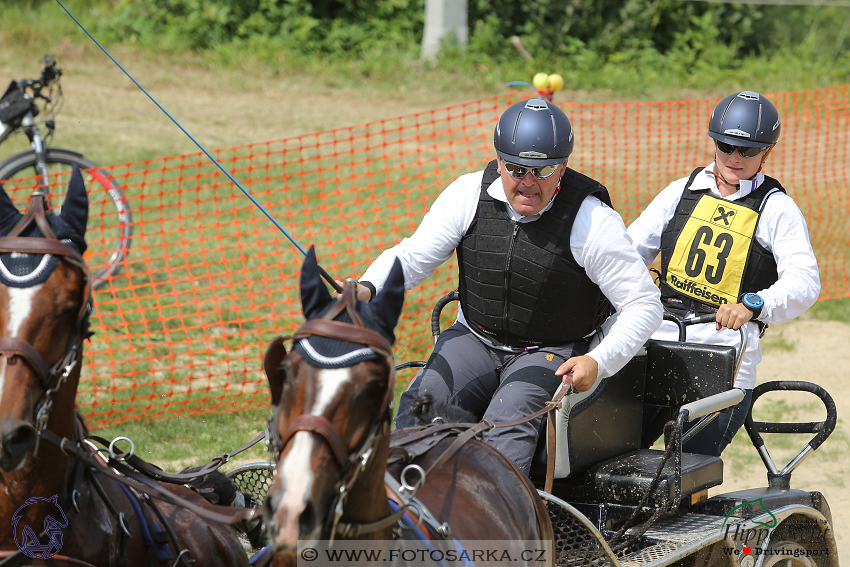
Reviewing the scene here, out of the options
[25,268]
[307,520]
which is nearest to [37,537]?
[25,268]

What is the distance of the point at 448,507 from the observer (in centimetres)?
231

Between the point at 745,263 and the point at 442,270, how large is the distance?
3981 mm

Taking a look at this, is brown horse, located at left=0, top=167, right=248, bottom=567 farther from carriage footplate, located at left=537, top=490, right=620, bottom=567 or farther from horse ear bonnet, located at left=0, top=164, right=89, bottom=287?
carriage footplate, located at left=537, top=490, right=620, bottom=567

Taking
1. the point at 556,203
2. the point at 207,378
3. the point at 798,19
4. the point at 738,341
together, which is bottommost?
the point at 207,378

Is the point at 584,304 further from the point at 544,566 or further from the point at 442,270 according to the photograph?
the point at 442,270

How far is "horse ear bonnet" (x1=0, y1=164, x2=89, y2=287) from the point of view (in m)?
1.98

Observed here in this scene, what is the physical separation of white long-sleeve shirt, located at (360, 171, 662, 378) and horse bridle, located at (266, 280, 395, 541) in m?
1.30

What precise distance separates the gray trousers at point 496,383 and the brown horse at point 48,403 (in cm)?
105

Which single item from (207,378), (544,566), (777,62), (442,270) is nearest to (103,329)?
(207,378)

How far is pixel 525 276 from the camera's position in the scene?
3311 mm

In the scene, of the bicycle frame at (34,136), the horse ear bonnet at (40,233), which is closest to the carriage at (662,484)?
the horse ear bonnet at (40,233)

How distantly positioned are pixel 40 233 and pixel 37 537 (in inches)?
28.5

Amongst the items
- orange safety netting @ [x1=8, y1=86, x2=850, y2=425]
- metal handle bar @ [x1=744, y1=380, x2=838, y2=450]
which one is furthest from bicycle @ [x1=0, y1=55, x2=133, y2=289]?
metal handle bar @ [x1=744, y1=380, x2=838, y2=450]

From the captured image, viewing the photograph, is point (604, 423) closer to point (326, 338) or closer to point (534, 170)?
point (534, 170)
